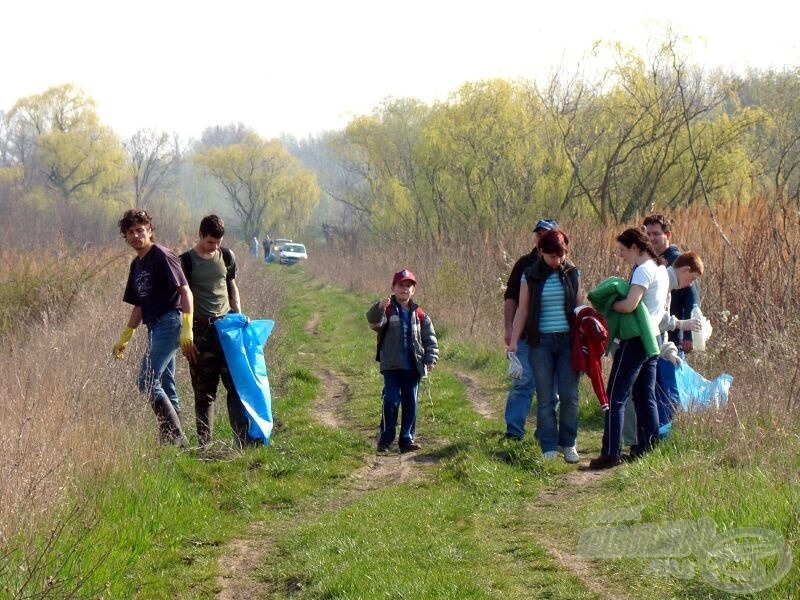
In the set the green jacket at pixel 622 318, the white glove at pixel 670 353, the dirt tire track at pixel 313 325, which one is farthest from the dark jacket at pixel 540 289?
the dirt tire track at pixel 313 325

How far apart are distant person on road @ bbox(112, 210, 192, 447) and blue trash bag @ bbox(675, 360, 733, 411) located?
13.0 ft

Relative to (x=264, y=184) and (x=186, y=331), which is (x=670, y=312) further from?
(x=264, y=184)

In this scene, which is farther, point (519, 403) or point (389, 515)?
point (519, 403)

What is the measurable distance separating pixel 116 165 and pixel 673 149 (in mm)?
44032

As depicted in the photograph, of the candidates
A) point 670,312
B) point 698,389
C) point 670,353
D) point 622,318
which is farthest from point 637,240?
point 698,389

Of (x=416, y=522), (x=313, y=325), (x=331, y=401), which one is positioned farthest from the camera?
(x=313, y=325)

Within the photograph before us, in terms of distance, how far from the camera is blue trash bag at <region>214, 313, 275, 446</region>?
7.96 meters

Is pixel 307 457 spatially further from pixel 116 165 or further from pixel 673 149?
pixel 116 165

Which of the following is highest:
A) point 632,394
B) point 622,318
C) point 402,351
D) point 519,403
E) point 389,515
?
point 622,318

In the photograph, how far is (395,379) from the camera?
8406 mm

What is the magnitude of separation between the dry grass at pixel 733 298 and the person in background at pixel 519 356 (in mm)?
1504

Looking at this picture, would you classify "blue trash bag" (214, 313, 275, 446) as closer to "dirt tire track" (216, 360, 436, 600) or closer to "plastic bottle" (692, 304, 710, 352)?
"dirt tire track" (216, 360, 436, 600)

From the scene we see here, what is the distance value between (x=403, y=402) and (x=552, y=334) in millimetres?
1575

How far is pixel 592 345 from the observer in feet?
23.9
